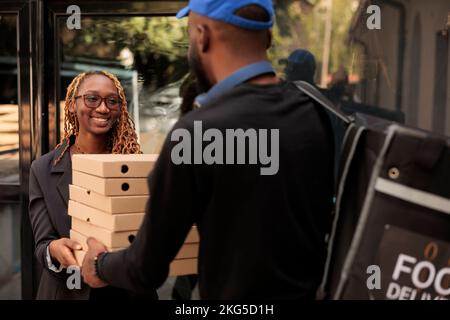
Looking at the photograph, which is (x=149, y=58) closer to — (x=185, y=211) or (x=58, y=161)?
(x=58, y=161)

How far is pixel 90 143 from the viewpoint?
2789 millimetres

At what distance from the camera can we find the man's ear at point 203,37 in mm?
1712

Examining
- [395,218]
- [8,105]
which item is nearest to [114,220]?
[395,218]

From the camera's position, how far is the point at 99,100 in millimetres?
2785

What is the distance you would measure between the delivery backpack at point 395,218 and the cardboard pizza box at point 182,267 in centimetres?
66

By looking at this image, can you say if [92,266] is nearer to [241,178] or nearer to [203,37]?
[241,178]

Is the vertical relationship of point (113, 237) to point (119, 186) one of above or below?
below

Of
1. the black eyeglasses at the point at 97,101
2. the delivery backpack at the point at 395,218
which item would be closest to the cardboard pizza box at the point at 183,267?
the delivery backpack at the point at 395,218

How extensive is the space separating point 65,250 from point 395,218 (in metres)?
1.28

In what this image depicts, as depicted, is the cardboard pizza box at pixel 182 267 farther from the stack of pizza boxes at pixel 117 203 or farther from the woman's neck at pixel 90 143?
the woman's neck at pixel 90 143

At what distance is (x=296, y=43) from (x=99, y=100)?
1412 millimetres

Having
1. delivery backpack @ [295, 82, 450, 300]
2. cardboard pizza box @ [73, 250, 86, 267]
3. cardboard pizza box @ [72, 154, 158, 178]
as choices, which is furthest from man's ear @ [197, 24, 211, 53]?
cardboard pizza box @ [73, 250, 86, 267]

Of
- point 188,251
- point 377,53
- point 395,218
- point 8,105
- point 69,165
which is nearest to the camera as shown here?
point 395,218

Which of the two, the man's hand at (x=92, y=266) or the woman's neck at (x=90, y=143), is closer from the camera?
the man's hand at (x=92, y=266)
